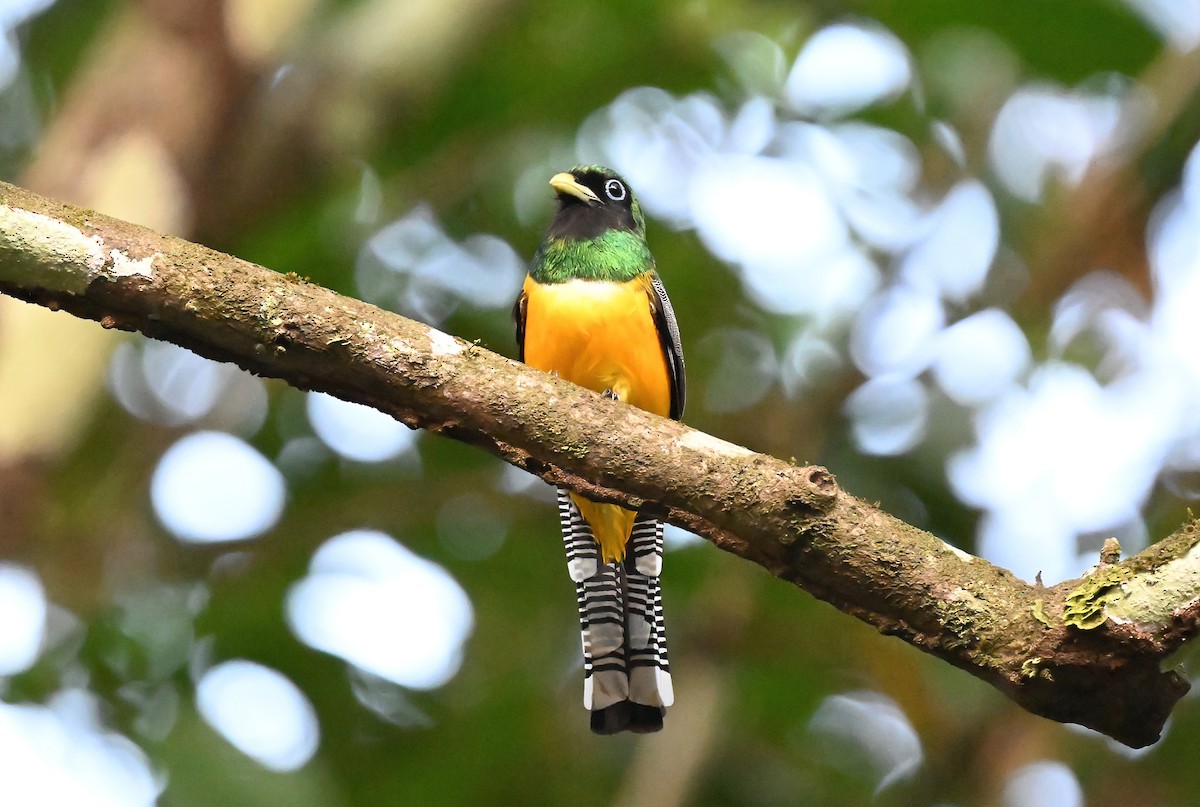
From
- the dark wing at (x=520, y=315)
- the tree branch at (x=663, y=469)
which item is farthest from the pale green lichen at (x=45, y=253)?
the dark wing at (x=520, y=315)

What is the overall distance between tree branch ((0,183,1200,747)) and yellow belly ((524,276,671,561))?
59.9 inches

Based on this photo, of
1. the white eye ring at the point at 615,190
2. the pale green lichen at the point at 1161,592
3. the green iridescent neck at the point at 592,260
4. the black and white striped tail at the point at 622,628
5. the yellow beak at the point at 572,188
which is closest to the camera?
the pale green lichen at the point at 1161,592

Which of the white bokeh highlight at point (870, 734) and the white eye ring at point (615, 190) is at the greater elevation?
the white eye ring at point (615, 190)

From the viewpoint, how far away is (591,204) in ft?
17.4

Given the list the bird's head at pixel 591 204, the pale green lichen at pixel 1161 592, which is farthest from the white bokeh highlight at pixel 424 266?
the pale green lichen at pixel 1161 592

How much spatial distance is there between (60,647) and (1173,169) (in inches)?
184

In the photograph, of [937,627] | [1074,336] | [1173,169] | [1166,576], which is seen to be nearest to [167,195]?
[937,627]

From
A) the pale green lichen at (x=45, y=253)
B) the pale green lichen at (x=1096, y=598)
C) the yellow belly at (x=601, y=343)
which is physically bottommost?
the pale green lichen at (x=1096, y=598)

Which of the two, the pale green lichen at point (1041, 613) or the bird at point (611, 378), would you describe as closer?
the pale green lichen at point (1041, 613)

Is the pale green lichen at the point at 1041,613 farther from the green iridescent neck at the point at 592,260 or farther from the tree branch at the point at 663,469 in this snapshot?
the green iridescent neck at the point at 592,260

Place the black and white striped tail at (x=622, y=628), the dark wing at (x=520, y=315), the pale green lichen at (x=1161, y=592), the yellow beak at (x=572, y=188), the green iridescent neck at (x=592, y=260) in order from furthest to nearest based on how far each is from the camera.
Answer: the yellow beak at (x=572, y=188), the dark wing at (x=520, y=315), the green iridescent neck at (x=592, y=260), the black and white striped tail at (x=622, y=628), the pale green lichen at (x=1161, y=592)

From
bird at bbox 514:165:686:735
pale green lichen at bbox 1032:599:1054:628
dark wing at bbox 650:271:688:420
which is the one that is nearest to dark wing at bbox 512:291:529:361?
bird at bbox 514:165:686:735

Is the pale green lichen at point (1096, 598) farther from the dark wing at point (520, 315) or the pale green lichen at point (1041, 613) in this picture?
the dark wing at point (520, 315)

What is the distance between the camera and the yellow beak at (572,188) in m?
5.31
